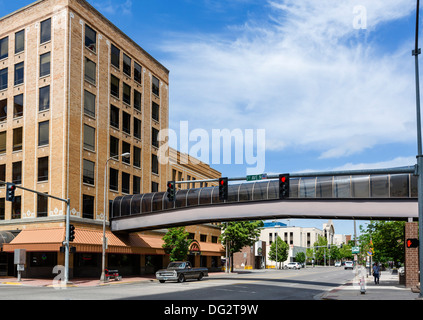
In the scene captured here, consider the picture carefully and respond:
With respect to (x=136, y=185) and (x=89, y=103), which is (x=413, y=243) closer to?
(x=89, y=103)

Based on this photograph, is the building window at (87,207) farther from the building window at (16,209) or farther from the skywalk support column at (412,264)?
the skywalk support column at (412,264)

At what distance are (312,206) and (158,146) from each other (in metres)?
25.5

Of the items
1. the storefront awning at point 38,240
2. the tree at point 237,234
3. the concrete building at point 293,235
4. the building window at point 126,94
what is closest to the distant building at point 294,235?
the concrete building at point 293,235

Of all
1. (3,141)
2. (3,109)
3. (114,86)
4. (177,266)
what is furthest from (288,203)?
(3,109)

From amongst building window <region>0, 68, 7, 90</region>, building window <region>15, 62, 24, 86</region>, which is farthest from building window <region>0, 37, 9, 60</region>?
building window <region>15, 62, 24, 86</region>

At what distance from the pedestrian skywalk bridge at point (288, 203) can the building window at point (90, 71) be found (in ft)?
40.3

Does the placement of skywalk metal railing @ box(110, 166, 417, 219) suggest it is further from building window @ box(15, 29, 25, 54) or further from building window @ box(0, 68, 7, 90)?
building window @ box(15, 29, 25, 54)

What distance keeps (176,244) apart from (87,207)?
12.1m

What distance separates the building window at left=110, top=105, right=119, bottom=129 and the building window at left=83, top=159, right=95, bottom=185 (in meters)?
5.80

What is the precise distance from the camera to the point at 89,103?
46156 mm

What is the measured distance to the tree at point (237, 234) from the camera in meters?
71.2

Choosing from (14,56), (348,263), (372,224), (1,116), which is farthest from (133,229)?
(348,263)

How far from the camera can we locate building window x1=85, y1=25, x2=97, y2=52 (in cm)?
4672

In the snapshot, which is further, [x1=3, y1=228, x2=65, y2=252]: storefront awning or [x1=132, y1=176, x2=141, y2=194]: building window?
[x1=132, y1=176, x2=141, y2=194]: building window
